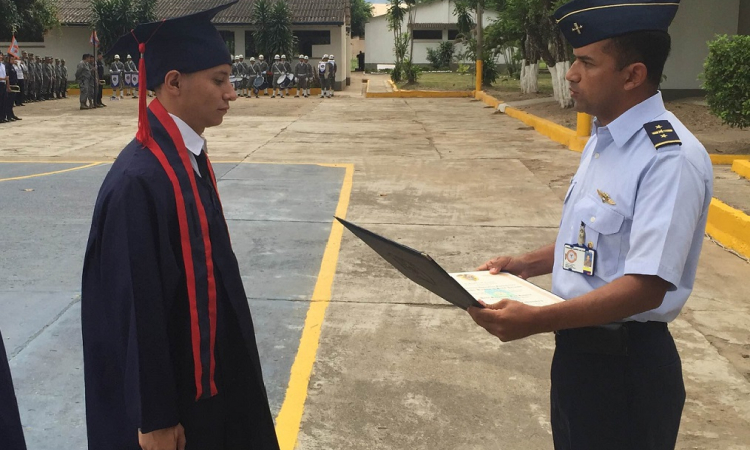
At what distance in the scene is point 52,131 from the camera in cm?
1736

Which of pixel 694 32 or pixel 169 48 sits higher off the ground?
pixel 694 32

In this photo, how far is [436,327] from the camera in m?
4.96

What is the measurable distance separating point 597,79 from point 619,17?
0.54ft

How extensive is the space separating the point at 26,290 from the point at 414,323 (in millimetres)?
2817

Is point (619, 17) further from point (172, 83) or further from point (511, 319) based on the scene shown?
point (172, 83)

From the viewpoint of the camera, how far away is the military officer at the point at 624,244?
72.1 inches

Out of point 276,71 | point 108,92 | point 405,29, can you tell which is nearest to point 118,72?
point 108,92

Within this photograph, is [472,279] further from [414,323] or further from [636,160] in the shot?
[414,323]

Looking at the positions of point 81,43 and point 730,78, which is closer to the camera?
point 730,78

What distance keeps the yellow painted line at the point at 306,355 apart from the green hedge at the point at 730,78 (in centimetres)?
663

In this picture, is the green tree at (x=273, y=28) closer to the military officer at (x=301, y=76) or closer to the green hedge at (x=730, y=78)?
the military officer at (x=301, y=76)

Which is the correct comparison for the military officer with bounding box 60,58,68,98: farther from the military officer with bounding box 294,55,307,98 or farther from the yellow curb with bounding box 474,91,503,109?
the yellow curb with bounding box 474,91,503,109

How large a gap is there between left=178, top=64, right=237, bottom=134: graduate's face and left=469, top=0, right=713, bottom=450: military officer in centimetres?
99

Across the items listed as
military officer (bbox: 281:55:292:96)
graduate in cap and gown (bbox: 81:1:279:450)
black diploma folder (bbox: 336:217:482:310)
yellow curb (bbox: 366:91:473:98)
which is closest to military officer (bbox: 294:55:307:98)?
military officer (bbox: 281:55:292:96)
